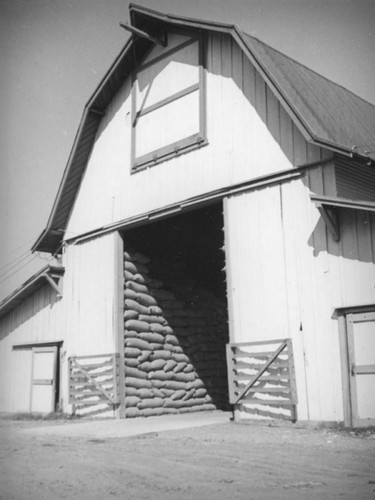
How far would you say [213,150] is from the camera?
11852mm

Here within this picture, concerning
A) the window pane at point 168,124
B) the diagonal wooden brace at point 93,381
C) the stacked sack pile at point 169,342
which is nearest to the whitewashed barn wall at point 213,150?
the window pane at point 168,124

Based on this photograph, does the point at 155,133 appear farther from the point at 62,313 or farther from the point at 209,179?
the point at 62,313

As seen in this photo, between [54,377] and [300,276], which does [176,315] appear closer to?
[54,377]

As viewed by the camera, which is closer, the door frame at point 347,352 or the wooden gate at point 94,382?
the door frame at point 347,352

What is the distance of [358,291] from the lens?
9.27 meters

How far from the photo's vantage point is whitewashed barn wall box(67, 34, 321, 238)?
10922 mm

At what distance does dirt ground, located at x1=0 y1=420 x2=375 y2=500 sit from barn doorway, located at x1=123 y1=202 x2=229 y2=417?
4.00 meters

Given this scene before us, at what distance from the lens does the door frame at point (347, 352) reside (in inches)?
357

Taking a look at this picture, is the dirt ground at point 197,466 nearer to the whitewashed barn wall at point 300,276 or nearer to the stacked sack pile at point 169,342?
the whitewashed barn wall at point 300,276

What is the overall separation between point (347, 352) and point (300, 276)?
1534 mm

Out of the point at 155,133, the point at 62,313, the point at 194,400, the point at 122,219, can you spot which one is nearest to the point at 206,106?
the point at 155,133

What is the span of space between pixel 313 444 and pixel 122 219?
7353 mm

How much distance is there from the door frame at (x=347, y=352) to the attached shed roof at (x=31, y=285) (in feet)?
25.7

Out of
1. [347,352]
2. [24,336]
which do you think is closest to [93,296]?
[24,336]
